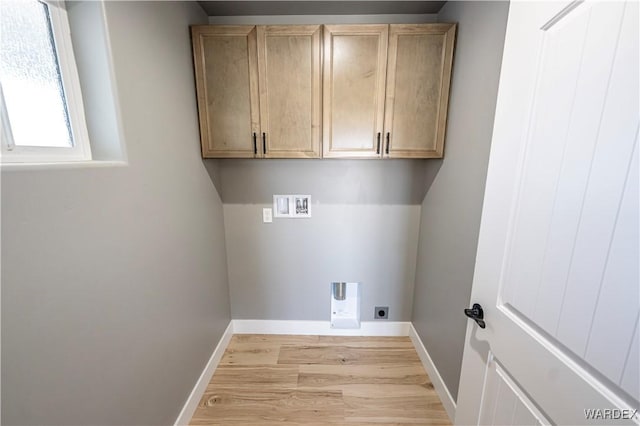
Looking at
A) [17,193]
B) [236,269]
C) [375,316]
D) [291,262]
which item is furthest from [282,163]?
[375,316]

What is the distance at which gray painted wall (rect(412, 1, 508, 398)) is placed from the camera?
3.97 feet

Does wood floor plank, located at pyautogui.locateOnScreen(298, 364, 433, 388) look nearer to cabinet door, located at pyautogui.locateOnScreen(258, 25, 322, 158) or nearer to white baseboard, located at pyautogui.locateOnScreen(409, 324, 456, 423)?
white baseboard, located at pyautogui.locateOnScreen(409, 324, 456, 423)

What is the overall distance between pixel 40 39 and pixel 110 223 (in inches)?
26.7

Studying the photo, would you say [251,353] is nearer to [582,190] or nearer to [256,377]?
[256,377]

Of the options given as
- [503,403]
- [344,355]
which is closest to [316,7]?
[503,403]

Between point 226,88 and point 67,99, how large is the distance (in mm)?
832

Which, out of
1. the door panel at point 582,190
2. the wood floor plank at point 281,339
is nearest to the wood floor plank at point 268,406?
the wood floor plank at point 281,339

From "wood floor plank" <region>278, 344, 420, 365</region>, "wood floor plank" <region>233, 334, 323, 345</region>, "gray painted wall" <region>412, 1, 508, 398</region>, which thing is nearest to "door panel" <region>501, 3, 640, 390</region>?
"gray painted wall" <region>412, 1, 508, 398</region>

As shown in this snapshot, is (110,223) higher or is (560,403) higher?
(110,223)

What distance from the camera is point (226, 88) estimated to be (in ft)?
5.23

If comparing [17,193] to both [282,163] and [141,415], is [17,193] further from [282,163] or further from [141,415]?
[282,163]

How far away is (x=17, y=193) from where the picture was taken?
661mm

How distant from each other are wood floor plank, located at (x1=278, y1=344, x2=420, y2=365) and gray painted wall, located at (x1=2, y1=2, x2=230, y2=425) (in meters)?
0.70

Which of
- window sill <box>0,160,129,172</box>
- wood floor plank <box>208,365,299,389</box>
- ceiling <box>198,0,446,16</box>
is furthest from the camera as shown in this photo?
wood floor plank <box>208,365,299,389</box>
